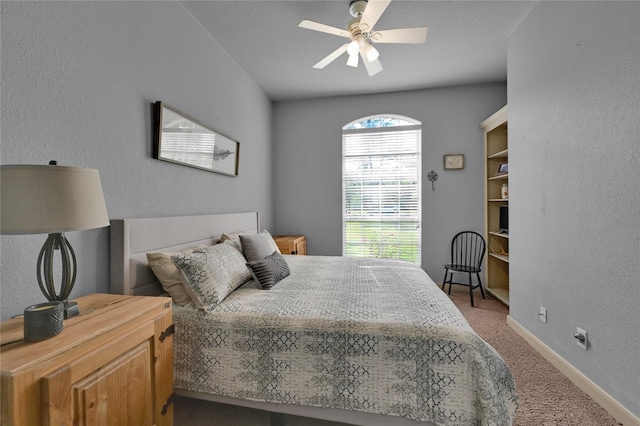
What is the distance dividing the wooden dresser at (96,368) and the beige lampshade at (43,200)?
1.21ft

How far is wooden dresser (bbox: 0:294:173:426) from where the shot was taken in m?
0.76

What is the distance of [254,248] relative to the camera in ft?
7.04

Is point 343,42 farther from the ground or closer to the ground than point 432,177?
farther from the ground

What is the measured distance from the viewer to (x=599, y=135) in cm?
164

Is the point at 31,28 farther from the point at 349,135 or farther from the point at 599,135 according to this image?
the point at 349,135

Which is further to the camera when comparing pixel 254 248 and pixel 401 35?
pixel 254 248

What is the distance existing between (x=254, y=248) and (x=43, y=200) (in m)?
1.36

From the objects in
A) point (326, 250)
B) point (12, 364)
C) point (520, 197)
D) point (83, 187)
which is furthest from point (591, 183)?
point (326, 250)

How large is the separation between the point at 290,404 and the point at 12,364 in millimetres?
1062

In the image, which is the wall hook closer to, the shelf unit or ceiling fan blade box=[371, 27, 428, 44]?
the shelf unit

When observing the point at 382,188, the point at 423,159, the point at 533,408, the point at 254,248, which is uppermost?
the point at 423,159

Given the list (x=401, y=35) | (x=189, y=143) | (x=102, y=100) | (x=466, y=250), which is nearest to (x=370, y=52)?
(x=401, y=35)

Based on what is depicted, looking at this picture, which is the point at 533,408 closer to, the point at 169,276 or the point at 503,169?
the point at 169,276

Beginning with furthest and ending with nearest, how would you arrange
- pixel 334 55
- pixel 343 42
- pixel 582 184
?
pixel 343 42
pixel 334 55
pixel 582 184
